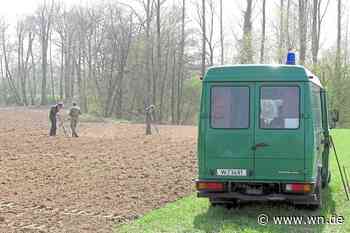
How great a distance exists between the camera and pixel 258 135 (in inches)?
336

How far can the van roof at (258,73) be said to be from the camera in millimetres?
8461

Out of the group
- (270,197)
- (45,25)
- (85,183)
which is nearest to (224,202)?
(270,197)

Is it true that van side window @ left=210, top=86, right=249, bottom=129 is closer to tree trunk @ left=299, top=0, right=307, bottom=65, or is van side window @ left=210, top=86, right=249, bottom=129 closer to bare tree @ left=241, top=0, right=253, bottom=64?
tree trunk @ left=299, top=0, right=307, bottom=65

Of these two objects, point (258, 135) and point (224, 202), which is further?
point (224, 202)

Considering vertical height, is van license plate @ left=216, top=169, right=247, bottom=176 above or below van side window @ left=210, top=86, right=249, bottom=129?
below

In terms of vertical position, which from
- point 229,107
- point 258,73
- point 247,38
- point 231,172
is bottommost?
point 231,172

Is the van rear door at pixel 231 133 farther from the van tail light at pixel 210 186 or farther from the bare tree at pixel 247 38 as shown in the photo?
the bare tree at pixel 247 38

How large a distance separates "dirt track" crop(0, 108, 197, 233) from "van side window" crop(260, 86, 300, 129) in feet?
8.92

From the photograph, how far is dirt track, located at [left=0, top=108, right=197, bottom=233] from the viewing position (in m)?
8.66

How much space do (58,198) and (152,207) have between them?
200cm

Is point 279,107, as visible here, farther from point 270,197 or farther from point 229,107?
point 270,197

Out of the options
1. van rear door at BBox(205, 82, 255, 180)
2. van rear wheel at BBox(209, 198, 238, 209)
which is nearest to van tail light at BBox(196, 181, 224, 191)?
van rear door at BBox(205, 82, 255, 180)

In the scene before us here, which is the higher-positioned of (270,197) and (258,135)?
(258,135)

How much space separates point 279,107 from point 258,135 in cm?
56
